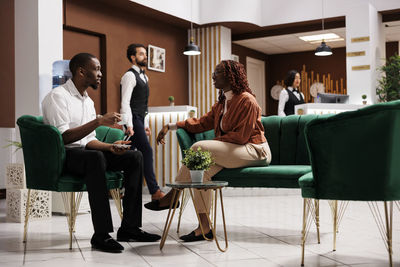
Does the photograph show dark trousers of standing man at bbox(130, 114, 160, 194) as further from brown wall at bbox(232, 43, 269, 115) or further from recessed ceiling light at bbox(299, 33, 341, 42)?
recessed ceiling light at bbox(299, 33, 341, 42)

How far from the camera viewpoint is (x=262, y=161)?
353 cm

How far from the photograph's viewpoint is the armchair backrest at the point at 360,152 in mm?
2406

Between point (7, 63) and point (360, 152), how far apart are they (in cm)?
512

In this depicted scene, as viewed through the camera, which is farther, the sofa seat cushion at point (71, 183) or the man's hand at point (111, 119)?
the sofa seat cushion at point (71, 183)

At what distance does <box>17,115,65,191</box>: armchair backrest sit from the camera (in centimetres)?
312

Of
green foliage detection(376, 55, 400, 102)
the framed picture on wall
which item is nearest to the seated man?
the framed picture on wall

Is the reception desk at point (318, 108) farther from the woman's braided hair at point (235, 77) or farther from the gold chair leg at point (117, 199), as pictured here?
the gold chair leg at point (117, 199)

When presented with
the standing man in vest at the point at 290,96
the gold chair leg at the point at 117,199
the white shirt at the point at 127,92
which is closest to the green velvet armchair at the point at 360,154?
the gold chair leg at the point at 117,199

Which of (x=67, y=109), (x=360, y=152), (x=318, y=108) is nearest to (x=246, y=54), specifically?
(x=318, y=108)

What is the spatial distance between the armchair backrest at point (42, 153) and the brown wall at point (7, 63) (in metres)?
3.24

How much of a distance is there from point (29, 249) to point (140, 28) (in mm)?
5661

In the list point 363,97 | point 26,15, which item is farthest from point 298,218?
point 363,97

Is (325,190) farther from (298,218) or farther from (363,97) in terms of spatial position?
(363,97)

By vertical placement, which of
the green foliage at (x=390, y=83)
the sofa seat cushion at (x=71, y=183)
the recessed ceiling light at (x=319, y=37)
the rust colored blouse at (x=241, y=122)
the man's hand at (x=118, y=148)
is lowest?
the sofa seat cushion at (x=71, y=183)
